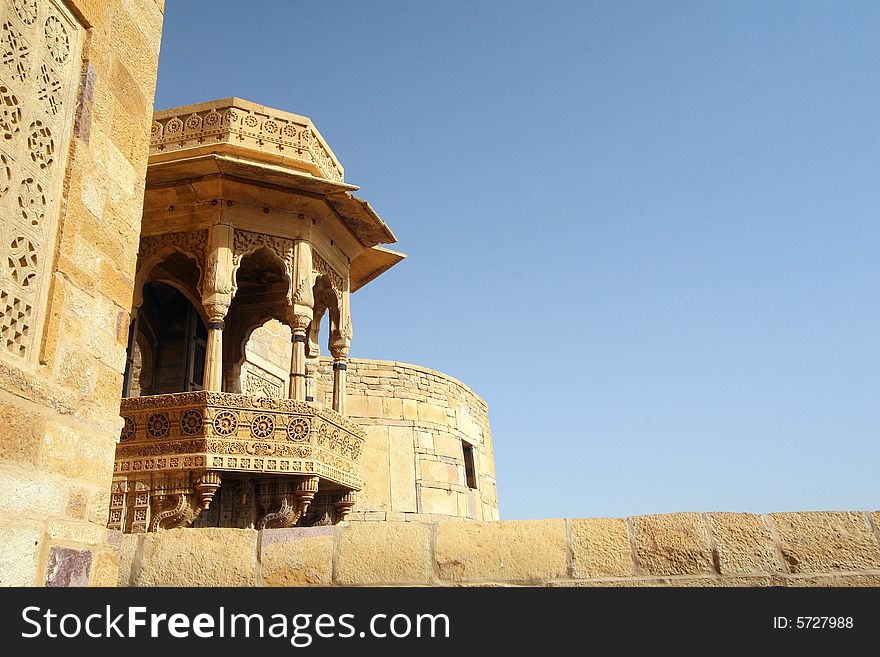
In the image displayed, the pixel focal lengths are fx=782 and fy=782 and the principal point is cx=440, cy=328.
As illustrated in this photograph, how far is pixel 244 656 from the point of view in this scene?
2592mm

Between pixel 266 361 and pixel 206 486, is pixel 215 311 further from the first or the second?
pixel 266 361

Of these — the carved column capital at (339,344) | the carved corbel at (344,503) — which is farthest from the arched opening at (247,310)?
the carved corbel at (344,503)

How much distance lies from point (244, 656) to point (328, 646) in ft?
0.91

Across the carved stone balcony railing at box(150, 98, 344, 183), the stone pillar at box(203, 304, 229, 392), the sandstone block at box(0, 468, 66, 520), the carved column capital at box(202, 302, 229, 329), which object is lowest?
the sandstone block at box(0, 468, 66, 520)

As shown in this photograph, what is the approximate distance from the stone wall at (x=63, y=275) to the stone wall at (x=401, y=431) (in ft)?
29.2

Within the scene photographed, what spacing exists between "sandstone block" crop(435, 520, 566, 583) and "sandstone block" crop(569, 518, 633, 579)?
0.06 m

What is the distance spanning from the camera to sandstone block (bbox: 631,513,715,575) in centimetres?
318

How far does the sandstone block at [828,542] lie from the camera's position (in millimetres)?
3100

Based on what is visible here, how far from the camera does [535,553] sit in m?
3.30

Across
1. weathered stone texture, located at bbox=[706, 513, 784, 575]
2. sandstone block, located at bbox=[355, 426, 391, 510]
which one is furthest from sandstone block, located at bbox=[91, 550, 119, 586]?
sandstone block, located at bbox=[355, 426, 391, 510]

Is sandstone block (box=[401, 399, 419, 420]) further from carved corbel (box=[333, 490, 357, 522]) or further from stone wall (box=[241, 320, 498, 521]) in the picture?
carved corbel (box=[333, 490, 357, 522])

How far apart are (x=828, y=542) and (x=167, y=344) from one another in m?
9.32

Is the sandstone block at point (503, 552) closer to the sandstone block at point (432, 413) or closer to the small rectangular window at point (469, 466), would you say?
the sandstone block at point (432, 413)

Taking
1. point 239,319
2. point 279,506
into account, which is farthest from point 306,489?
point 239,319
